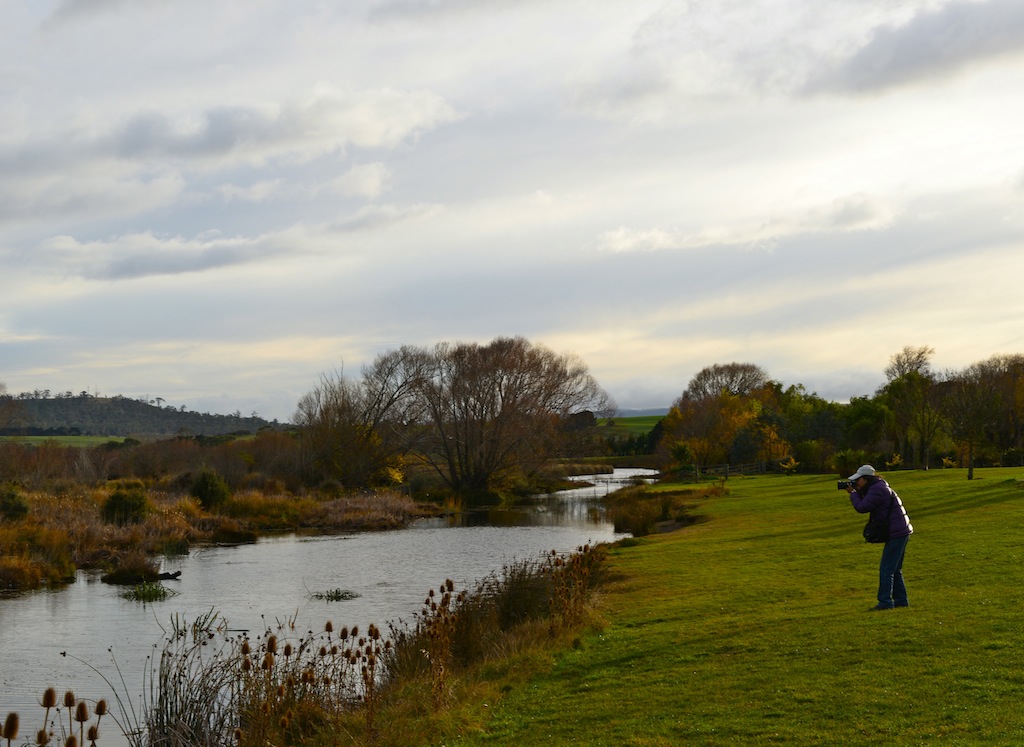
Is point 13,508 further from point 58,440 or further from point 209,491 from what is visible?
point 58,440

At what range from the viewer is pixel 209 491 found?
4484 cm

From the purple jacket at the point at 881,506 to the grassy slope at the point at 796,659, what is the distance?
114 centimetres

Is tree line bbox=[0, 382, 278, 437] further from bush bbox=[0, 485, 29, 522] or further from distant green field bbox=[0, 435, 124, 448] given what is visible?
bush bbox=[0, 485, 29, 522]

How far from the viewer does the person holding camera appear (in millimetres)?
13320

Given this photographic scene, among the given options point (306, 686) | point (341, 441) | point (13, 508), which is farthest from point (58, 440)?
point (306, 686)

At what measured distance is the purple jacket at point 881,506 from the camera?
13.3 m

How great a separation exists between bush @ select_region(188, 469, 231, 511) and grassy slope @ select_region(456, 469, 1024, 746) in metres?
28.4

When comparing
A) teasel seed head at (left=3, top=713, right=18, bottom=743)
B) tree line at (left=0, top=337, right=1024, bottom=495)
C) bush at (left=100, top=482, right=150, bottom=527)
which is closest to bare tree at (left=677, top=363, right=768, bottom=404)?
tree line at (left=0, top=337, right=1024, bottom=495)

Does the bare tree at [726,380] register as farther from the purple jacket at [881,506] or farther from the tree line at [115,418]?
the purple jacket at [881,506]

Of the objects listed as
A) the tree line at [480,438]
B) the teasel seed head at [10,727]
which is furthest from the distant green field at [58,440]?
the teasel seed head at [10,727]

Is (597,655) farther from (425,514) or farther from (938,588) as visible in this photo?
(425,514)

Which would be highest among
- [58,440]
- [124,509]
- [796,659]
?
[58,440]

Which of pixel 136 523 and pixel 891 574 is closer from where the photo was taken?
pixel 891 574

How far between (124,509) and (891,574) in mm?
30417
